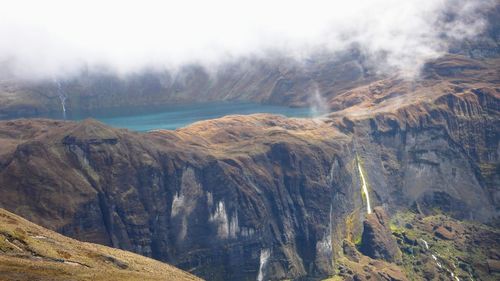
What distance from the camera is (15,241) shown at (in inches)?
7456

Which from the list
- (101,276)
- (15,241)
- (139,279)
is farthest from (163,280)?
(15,241)

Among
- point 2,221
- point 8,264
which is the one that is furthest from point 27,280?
point 2,221

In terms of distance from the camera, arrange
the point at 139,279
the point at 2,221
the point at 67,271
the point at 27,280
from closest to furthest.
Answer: the point at 27,280, the point at 67,271, the point at 139,279, the point at 2,221

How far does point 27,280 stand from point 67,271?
51.8ft

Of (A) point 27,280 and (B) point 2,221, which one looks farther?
(B) point 2,221

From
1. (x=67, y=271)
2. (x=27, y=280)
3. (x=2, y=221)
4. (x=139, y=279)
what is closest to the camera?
(x=27, y=280)

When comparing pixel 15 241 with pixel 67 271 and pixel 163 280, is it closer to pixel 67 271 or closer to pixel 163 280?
pixel 67 271

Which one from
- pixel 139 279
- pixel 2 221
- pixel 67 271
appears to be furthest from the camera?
pixel 2 221

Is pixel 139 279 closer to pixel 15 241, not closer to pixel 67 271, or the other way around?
pixel 67 271

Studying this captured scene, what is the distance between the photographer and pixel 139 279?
602ft

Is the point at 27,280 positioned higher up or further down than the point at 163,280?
higher up

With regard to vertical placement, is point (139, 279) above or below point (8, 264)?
below

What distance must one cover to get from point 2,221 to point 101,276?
4451 cm

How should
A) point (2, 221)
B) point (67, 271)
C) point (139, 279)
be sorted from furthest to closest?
point (2, 221) → point (139, 279) → point (67, 271)
